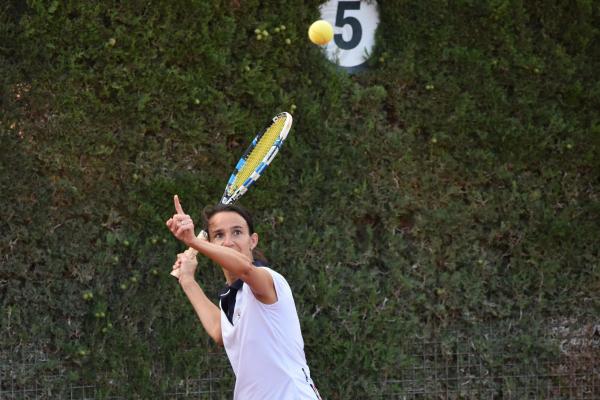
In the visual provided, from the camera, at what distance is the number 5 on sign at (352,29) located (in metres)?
6.33

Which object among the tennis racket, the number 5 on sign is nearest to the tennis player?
the tennis racket

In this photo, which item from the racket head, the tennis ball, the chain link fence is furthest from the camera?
the chain link fence

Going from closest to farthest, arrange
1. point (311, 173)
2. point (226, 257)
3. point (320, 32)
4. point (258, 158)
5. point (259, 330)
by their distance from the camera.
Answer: point (226, 257) < point (259, 330) < point (258, 158) < point (320, 32) < point (311, 173)

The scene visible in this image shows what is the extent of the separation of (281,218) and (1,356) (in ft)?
5.73

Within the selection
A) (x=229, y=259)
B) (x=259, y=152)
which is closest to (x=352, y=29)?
(x=259, y=152)

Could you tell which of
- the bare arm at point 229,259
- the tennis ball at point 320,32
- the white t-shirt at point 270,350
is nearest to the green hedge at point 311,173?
the tennis ball at point 320,32

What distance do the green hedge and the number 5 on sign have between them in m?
0.08

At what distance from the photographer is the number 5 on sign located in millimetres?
6328

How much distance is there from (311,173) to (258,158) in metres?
1.45

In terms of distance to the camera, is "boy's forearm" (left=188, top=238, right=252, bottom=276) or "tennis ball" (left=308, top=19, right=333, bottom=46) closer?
"boy's forearm" (left=188, top=238, right=252, bottom=276)

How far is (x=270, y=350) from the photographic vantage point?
12.2 ft

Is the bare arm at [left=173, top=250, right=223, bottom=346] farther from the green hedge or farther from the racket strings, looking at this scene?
the green hedge

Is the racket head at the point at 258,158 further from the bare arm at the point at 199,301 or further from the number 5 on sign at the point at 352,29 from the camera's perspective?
the number 5 on sign at the point at 352,29

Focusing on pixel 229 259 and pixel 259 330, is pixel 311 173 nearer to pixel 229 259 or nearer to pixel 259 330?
pixel 259 330
